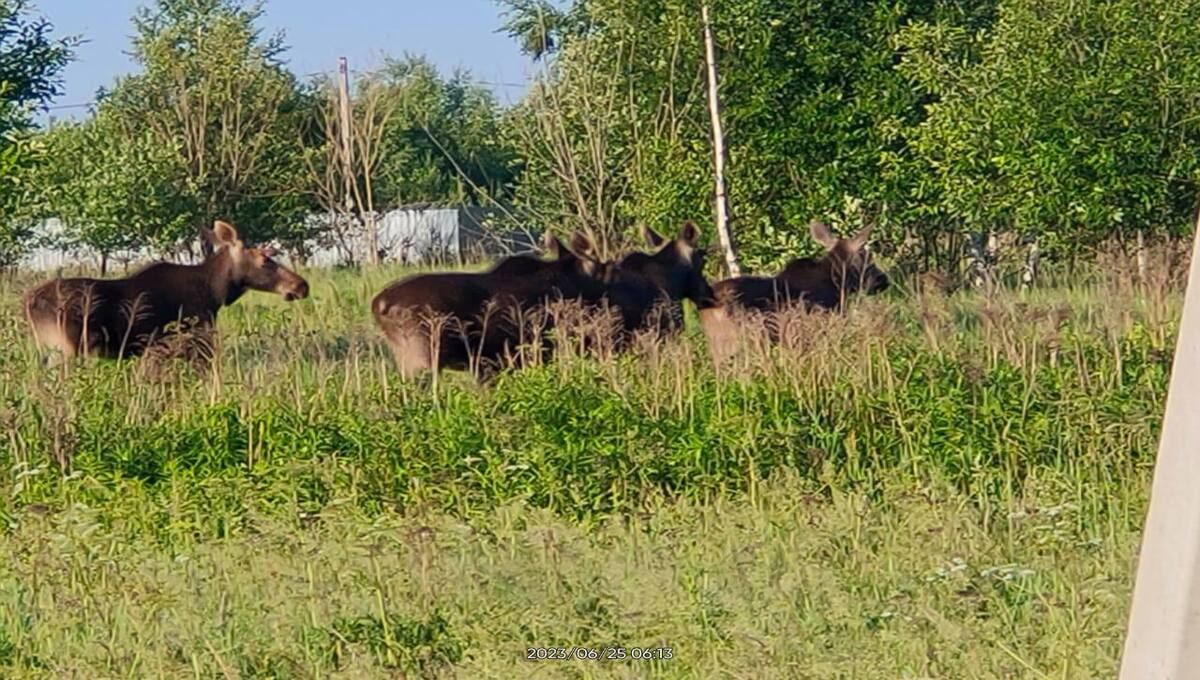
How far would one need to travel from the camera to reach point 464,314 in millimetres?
13570

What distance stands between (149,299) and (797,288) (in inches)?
209

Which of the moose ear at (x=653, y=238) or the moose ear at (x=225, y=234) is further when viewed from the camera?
the moose ear at (x=653, y=238)

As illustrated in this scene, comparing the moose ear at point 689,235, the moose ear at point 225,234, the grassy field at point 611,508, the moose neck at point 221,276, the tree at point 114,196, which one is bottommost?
the grassy field at point 611,508

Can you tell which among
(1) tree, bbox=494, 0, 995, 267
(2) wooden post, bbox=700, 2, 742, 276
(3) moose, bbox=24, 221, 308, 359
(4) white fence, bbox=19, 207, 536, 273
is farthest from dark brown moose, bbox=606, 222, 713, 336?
(4) white fence, bbox=19, 207, 536, 273

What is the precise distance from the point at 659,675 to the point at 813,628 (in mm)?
589

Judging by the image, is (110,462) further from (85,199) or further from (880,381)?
(85,199)

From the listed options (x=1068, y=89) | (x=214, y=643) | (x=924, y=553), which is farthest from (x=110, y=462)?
(x=1068, y=89)

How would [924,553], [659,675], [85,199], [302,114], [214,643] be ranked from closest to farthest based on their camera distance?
[659,675] → [214,643] → [924,553] → [85,199] → [302,114]

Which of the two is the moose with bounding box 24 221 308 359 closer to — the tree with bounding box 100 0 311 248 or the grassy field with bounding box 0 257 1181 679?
the grassy field with bounding box 0 257 1181 679

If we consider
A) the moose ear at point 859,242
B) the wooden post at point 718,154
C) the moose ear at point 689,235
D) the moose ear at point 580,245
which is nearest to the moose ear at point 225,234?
the moose ear at point 580,245

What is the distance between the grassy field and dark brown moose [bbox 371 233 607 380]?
1.65ft

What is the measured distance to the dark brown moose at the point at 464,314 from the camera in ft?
43.2

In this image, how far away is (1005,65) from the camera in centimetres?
1953
